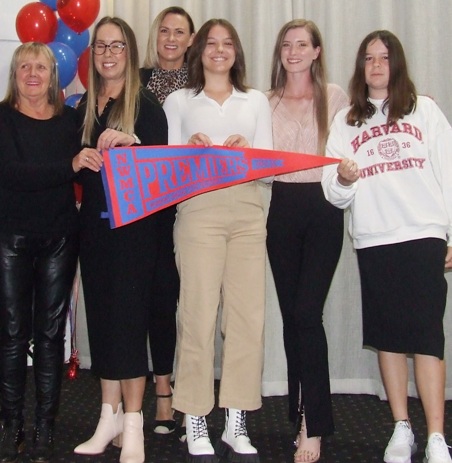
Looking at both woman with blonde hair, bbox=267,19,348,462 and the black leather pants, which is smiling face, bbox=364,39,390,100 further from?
the black leather pants

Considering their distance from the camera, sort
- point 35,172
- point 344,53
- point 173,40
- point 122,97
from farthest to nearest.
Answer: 1. point 344,53
2. point 173,40
3. point 122,97
4. point 35,172

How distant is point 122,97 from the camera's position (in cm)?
277

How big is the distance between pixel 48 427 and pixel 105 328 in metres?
0.49

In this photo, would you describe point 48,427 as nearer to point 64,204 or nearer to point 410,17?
point 64,204

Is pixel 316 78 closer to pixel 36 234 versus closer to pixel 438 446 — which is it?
pixel 36 234

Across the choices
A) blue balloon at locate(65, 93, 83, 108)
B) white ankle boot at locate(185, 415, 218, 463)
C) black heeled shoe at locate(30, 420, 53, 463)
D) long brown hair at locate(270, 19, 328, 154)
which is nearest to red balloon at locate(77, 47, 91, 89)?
blue balloon at locate(65, 93, 83, 108)

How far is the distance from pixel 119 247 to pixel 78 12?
1.54m

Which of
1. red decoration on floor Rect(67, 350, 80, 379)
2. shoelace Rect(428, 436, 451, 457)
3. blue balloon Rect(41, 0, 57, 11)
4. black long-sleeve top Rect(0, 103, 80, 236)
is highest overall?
blue balloon Rect(41, 0, 57, 11)

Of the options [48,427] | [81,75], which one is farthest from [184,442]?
[81,75]

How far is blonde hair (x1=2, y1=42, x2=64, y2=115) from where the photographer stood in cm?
279

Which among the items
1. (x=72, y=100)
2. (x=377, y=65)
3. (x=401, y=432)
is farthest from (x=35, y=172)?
(x=401, y=432)

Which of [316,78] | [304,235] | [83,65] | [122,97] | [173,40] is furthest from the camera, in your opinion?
[83,65]

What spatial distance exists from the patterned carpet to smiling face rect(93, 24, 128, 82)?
1.55 m

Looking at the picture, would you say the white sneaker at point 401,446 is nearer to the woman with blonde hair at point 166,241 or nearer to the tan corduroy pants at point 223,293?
the tan corduroy pants at point 223,293
